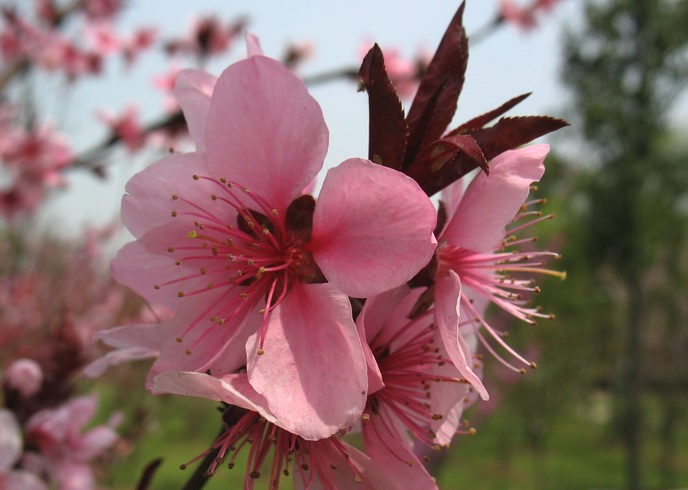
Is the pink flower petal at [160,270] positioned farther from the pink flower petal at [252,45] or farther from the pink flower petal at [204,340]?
the pink flower petal at [252,45]

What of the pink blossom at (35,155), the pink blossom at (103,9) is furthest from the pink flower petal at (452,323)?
the pink blossom at (103,9)

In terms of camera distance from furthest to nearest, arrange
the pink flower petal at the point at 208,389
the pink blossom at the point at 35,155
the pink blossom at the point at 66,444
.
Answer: the pink blossom at the point at 35,155, the pink blossom at the point at 66,444, the pink flower petal at the point at 208,389

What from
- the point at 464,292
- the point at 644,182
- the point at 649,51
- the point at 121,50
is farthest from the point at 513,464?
the point at 464,292

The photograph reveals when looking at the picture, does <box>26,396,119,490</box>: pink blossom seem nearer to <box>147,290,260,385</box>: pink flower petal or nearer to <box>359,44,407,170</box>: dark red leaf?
<box>147,290,260,385</box>: pink flower petal

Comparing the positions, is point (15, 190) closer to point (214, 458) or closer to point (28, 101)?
point (28, 101)

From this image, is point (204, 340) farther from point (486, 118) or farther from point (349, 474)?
point (486, 118)

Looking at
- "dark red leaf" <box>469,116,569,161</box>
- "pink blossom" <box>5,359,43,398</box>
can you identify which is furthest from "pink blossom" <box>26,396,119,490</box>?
"dark red leaf" <box>469,116,569,161</box>

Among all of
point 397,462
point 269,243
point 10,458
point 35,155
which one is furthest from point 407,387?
point 35,155

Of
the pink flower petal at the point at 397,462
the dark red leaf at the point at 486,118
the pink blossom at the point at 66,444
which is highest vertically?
the dark red leaf at the point at 486,118
